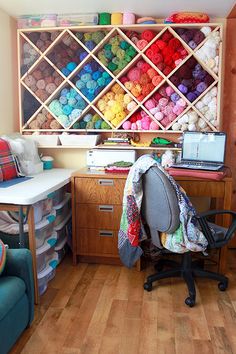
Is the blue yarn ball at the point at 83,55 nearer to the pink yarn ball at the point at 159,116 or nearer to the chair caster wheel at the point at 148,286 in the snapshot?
the pink yarn ball at the point at 159,116

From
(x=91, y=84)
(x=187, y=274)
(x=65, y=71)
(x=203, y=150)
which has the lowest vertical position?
(x=187, y=274)

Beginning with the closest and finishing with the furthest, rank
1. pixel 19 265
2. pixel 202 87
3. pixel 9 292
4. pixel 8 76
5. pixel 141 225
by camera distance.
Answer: pixel 9 292 < pixel 19 265 < pixel 141 225 < pixel 202 87 < pixel 8 76

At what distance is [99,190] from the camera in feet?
8.59

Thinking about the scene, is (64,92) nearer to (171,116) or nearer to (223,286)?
(171,116)

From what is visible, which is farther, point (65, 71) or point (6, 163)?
point (65, 71)

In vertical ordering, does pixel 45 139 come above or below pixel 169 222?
above

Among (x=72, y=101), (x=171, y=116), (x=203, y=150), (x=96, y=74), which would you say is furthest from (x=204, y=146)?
(x=72, y=101)

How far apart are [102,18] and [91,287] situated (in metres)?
2.24

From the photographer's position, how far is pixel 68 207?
2945mm

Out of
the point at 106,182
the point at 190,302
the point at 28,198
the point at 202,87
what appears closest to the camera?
the point at 28,198

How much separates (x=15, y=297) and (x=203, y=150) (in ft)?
5.93

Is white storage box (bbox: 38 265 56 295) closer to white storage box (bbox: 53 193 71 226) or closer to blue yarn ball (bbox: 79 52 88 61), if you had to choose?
white storage box (bbox: 53 193 71 226)

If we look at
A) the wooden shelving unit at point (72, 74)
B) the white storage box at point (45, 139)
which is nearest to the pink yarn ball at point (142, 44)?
the wooden shelving unit at point (72, 74)

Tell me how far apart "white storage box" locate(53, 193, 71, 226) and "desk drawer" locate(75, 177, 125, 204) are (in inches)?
6.5
